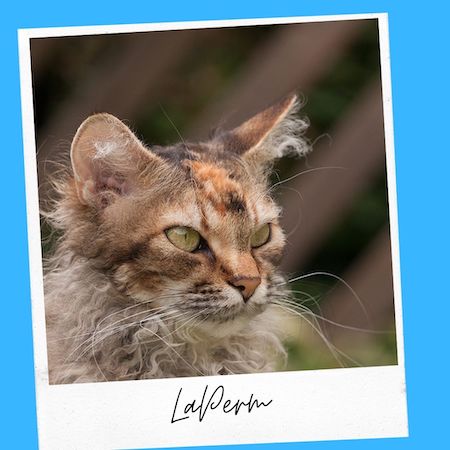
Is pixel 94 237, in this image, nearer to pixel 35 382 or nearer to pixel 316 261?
pixel 35 382

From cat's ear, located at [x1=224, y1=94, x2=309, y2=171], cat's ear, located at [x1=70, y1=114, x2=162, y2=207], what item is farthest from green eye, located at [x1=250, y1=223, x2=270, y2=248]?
cat's ear, located at [x1=70, y1=114, x2=162, y2=207]

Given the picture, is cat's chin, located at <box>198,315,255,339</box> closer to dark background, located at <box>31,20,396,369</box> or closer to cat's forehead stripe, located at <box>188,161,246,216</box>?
dark background, located at <box>31,20,396,369</box>

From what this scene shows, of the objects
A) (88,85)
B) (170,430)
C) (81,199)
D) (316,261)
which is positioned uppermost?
(88,85)

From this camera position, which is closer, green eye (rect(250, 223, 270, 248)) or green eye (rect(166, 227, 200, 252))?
green eye (rect(166, 227, 200, 252))

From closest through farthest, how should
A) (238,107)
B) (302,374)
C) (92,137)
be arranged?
(92,137) < (302,374) < (238,107)

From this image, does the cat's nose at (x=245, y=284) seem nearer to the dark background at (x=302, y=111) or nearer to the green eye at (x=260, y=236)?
the green eye at (x=260, y=236)

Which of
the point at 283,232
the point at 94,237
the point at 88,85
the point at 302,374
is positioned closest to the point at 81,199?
the point at 94,237

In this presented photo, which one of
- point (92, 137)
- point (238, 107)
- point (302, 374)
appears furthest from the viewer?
point (238, 107)

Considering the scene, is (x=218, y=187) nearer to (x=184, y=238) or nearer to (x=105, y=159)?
(x=184, y=238)
